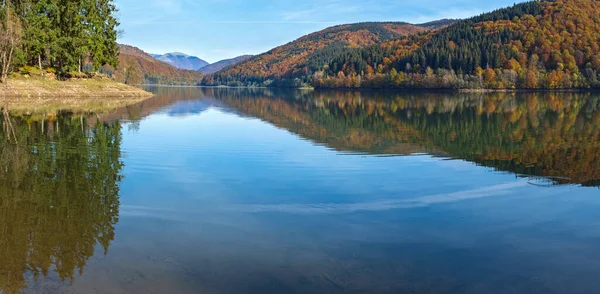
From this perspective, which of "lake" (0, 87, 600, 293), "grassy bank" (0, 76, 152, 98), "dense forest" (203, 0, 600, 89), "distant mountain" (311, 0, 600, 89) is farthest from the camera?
"dense forest" (203, 0, 600, 89)

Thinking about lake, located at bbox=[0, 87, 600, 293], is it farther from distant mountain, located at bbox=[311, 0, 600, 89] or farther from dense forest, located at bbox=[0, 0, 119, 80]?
distant mountain, located at bbox=[311, 0, 600, 89]

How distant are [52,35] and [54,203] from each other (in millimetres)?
68688

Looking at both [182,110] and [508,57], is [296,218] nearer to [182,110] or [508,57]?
[182,110]

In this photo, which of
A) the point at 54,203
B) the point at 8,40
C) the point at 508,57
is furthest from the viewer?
the point at 508,57

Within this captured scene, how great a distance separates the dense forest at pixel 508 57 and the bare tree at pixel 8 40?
4724 inches

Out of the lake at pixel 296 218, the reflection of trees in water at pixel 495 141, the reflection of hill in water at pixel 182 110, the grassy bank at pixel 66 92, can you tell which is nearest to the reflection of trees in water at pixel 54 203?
the lake at pixel 296 218

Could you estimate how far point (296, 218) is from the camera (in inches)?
497

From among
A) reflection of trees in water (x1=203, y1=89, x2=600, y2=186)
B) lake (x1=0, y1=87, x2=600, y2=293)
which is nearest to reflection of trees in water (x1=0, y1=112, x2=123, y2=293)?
lake (x1=0, y1=87, x2=600, y2=293)

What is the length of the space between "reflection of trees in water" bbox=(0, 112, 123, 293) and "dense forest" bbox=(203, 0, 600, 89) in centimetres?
14249

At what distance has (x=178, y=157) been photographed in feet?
73.4

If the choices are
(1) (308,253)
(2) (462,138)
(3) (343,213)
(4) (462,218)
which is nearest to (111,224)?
(1) (308,253)

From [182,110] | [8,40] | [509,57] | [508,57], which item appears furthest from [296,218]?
[509,57]

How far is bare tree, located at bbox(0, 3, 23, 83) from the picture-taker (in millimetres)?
61094

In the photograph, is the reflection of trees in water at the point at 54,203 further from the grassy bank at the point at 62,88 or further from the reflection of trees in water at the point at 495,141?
the grassy bank at the point at 62,88
